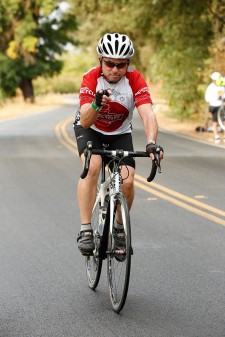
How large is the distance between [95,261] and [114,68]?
163 centimetres

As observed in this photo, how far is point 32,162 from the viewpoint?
17.3m

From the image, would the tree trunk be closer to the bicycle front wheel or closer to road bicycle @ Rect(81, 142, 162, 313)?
the bicycle front wheel

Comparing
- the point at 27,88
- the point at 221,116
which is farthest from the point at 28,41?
the point at 221,116

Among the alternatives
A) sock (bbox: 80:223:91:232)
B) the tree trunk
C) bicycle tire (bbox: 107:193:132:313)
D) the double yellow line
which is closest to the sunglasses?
bicycle tire (bbox: 107:193:132:313)

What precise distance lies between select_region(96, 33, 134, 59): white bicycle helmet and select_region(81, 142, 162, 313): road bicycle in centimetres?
72

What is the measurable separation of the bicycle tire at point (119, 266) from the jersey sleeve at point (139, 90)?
0.84m

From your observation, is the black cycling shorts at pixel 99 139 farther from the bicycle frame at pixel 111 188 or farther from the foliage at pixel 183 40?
the foliage at pixel 183 40

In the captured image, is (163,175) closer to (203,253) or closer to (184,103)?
(203,253)

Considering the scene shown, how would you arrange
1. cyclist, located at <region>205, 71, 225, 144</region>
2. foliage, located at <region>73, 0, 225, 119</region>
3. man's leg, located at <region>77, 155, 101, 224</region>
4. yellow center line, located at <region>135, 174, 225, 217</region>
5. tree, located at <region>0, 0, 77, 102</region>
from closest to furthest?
1. man's leg, located at <region>77, 155, 101, 224</region>
2. yellow center line, located at <region>135, 174, 225, 217</region>
3. cyclist, located at <region>205, 71, 225, 144</region>
4. foliage, located at <region>73, 0, 225, 119</region>
5. tree, located at <region>0, 0, 77, 102</region>

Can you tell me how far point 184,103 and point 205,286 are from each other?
78.0 feet

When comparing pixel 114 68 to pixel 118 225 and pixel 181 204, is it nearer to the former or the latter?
pixel 118 225

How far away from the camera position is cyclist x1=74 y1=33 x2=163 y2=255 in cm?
601

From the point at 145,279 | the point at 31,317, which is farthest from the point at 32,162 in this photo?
the point at 31,317

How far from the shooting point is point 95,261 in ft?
21.9
